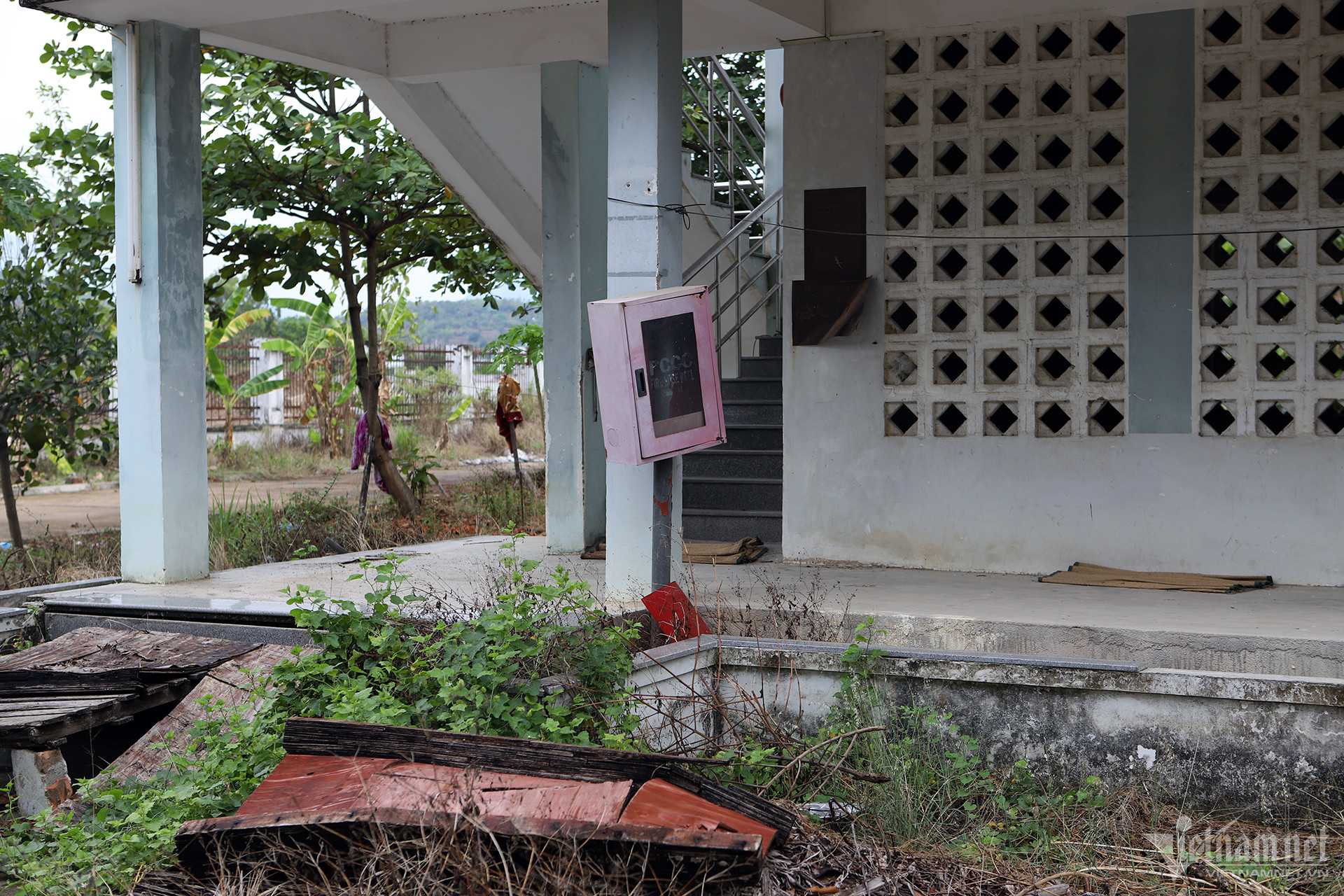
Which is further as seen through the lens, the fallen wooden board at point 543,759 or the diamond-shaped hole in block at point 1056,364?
the diamond-shaped hole in block at point 1056,364

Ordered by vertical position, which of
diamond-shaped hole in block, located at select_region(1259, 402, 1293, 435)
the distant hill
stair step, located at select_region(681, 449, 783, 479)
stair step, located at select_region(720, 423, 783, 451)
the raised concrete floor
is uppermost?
the distant hill

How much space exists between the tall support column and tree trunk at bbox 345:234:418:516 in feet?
17.3

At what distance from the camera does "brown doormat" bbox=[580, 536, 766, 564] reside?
7.55 meters

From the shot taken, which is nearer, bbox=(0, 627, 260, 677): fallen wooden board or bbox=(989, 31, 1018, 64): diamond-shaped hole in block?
bbox=(0, 627, 260, 677): fallen wooden board

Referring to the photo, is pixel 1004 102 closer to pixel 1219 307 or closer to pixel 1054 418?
pixel 1219 307

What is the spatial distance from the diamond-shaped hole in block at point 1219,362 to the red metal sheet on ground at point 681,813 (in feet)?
15.3

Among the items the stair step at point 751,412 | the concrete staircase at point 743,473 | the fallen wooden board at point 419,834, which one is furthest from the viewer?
the stair step at point 751,412

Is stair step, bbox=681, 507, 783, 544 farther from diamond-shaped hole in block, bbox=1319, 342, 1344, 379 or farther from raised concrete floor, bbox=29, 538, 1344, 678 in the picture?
diamond-shaped hole in block, bbox=1319, 342, 1344, 379

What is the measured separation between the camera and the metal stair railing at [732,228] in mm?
9703

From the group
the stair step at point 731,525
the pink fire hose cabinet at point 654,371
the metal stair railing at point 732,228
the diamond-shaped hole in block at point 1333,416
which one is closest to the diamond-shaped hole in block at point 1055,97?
the diamond-shaped hole in block at point 1333,416

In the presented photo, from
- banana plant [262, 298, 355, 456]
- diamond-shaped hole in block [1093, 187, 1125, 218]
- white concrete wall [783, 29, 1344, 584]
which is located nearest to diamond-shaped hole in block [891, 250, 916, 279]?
white concrete wall [783, 29, 1344, 584]

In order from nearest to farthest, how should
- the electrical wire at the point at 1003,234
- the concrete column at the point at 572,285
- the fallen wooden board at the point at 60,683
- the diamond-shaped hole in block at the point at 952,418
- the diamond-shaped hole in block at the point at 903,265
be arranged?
the fallen wooden board at the point at 60,683 < the electrical wire at the point at 1003,234 < the diamond-shaped hole in block at the point at 952,418 < the diamond-shaped hole in block at the point at 903,265 < the concrete column at the point at 572,285

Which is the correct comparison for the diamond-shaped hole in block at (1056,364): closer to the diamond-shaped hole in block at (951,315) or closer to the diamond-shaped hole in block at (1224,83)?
the diamond-shaped hole in block at (951,315)

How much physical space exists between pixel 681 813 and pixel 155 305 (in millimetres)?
4960
